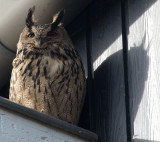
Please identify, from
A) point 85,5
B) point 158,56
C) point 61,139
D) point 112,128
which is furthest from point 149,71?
point 85,5

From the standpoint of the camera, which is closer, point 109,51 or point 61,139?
point 61,139

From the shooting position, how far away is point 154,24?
242 cm

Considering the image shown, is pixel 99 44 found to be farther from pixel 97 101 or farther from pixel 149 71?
pixel 149 71

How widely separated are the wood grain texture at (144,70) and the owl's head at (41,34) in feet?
2.65

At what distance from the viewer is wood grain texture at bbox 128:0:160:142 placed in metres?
2.29

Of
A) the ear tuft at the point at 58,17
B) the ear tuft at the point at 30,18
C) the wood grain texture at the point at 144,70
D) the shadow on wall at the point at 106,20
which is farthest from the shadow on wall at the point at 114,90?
the ear tuft at the point at 30,18

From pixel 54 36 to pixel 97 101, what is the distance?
0.73 m

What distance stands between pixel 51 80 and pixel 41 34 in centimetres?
44

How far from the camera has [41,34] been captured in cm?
332

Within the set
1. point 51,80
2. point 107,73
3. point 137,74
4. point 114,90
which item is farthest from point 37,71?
point 137,74

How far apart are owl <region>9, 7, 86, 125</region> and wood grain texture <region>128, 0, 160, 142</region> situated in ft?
1.91

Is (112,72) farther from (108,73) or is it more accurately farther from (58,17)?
(58,17)

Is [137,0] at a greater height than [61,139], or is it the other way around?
[137,0]

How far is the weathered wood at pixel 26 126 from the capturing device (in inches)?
76.8
